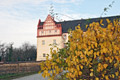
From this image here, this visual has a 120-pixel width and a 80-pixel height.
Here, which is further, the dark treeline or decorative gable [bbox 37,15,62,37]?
the dark treeline

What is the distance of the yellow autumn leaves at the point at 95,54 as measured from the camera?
7.09ft

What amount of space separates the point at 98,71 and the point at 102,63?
138 mm

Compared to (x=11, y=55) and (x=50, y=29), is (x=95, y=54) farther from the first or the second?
(x=11, y=55)

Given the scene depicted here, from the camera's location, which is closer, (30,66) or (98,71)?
(98,71)

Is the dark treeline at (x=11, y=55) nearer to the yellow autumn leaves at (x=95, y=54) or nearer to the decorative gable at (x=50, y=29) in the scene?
the decorative gable at (x=50, y=29)

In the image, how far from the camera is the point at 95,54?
7.10ft

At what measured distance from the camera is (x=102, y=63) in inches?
88.4

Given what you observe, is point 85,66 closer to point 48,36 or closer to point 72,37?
point 72,37

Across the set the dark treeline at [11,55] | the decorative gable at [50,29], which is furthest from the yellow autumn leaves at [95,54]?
the dark treeline at [11,55]

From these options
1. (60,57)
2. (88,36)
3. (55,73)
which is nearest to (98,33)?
(88,36)

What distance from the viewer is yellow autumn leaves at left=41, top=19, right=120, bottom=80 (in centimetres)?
216

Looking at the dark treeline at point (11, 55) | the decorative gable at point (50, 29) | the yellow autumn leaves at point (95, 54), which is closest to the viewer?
the yellow autumn leaves at point (95, 54)

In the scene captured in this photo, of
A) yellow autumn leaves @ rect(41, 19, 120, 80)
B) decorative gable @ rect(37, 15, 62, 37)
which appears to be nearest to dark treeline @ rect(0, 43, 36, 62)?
decorative gable @ rect(37, 15, 62, 37)

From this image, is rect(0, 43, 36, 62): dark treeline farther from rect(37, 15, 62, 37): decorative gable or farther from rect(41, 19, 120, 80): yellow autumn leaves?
rect(41, 19, 120, 80): yellow autumn leaves
